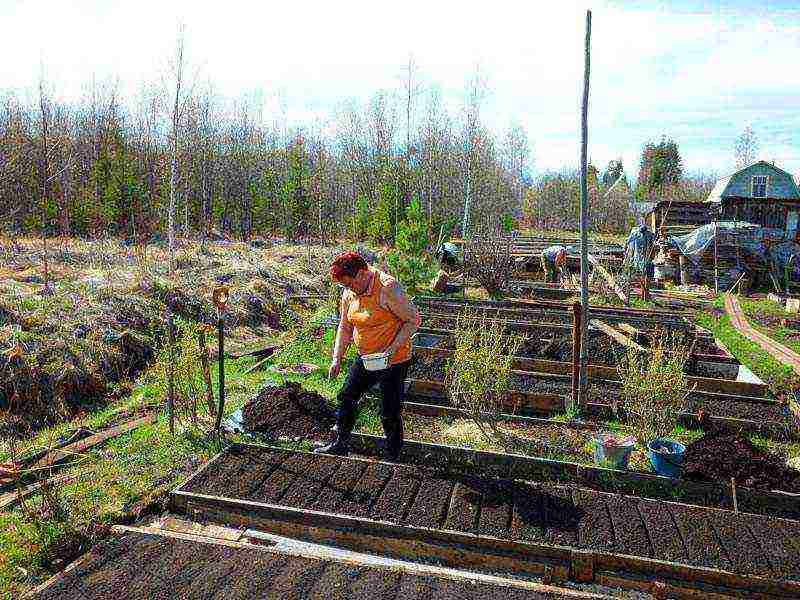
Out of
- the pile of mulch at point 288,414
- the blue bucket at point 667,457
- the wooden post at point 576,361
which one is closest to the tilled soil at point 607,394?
the wooden post at point 576,361

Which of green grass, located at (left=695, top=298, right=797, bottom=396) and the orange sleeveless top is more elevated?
the orange sleeveless top

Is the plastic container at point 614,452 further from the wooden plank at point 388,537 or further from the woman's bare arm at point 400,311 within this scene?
the woman's bare arm at point 400,311

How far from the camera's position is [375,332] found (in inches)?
161

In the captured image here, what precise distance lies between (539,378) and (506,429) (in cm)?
157

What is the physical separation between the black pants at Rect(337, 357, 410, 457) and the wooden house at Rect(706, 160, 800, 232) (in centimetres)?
2234

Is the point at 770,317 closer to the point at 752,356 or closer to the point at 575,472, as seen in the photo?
the point at 752,356

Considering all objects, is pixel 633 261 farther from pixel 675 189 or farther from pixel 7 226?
pixel 675 189

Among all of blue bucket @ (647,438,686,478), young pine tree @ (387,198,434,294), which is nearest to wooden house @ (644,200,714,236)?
young pine tree @ (387,198,434,294)

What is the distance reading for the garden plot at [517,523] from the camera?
3111mm

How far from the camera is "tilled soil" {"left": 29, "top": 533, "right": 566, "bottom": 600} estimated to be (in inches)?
111

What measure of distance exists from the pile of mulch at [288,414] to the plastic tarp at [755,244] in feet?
48.0

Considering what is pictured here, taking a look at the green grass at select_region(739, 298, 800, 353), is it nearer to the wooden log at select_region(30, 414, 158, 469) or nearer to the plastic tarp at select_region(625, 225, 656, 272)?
the plastic tarp at select_region(625, 225, 656, 272)

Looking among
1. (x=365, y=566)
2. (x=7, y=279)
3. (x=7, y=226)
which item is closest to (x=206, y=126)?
(x=7, y=226)

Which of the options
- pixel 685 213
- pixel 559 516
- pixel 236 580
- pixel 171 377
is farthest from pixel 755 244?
pixel 236 580
